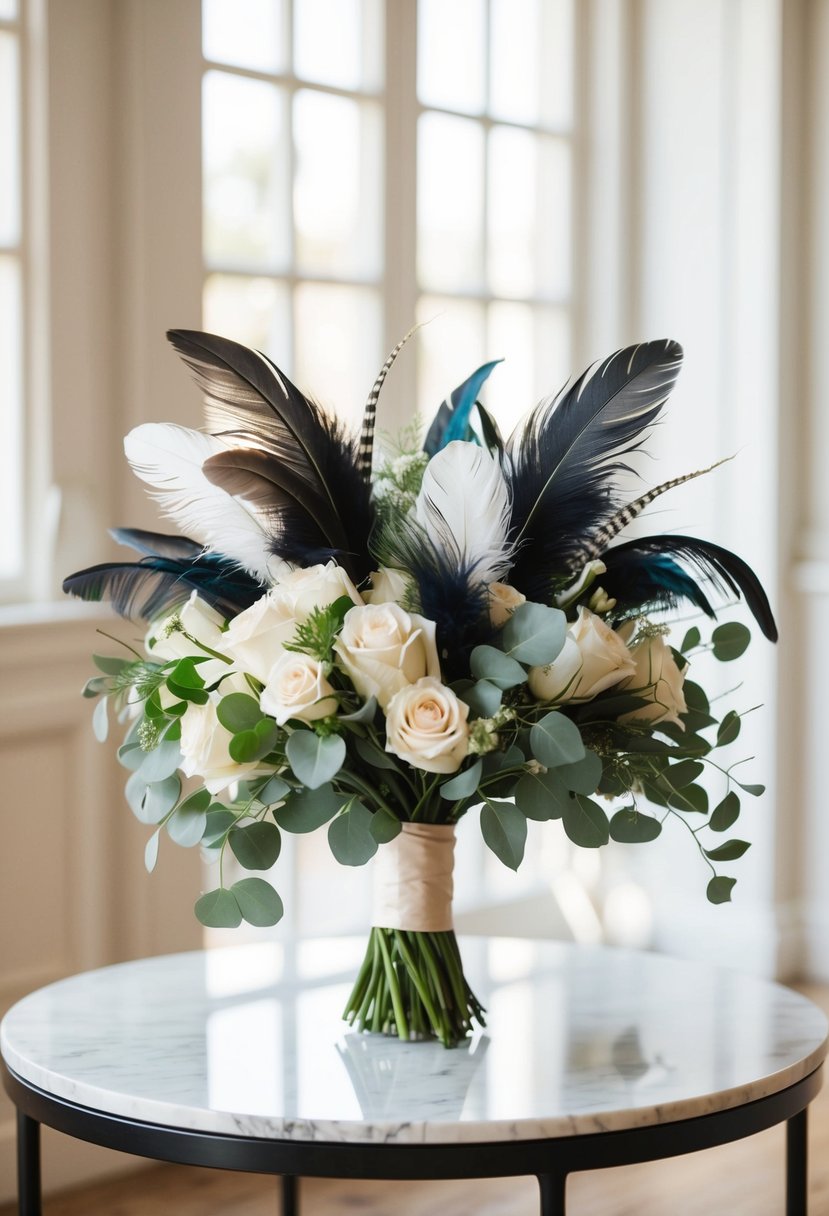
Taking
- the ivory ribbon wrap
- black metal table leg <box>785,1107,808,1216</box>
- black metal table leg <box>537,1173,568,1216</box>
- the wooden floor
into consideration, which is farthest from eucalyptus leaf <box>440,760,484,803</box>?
the wooden floor

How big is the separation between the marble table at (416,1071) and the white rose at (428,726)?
0.28 metres

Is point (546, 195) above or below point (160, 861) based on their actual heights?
above

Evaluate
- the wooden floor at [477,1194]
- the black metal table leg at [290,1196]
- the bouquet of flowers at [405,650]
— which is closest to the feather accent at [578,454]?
the bouquet of flowers at [405,650]

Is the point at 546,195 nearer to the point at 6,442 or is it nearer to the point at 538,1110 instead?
the point at 6,442

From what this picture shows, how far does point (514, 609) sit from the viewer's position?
130cm

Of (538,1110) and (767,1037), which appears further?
(767,1037)

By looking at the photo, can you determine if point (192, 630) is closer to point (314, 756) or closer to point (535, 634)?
point (314, 756)

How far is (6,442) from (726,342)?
1824 mm

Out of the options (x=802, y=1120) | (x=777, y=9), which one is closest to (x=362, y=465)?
(x=802, y=1120)

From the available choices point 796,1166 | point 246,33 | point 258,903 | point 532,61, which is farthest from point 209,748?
point 532,61

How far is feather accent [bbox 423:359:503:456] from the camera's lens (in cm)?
145

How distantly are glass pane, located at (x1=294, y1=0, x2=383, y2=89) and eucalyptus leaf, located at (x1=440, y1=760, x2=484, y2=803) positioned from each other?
2080 millimetres

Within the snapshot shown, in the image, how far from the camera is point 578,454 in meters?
1.31

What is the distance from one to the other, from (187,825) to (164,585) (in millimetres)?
243
